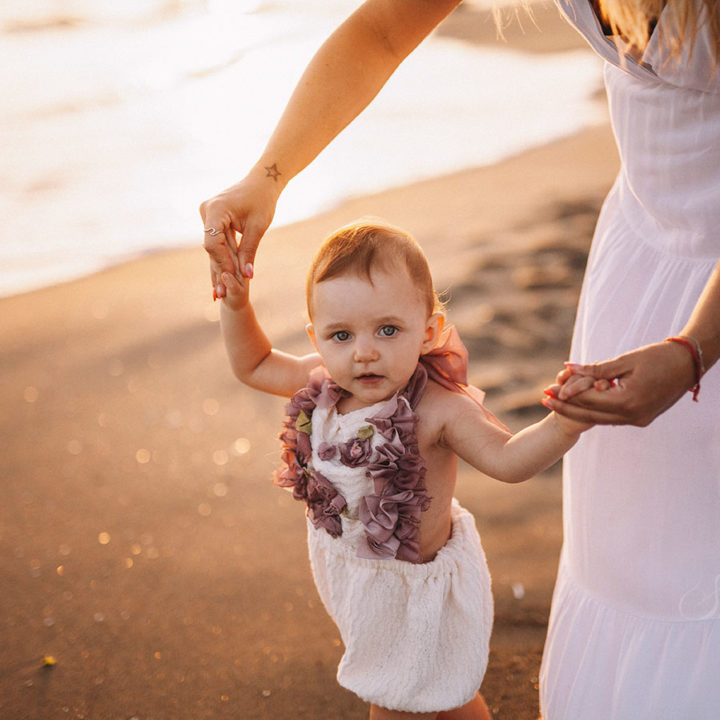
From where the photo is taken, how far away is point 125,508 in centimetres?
330

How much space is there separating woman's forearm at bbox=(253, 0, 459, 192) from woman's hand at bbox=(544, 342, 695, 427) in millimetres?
787

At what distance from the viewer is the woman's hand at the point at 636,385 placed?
1.34 m

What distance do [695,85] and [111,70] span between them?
705cm

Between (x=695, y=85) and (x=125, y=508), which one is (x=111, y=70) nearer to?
(x=125, y=508)

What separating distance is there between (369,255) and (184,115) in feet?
18.7

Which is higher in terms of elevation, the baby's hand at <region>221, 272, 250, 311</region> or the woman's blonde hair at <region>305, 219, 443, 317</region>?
the woman's blonde hair at <region>305, 219, 443, 317</region>

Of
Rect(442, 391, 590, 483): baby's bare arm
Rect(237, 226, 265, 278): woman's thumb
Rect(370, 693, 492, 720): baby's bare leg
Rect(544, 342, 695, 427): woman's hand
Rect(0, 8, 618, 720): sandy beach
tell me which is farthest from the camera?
Rect(0, 8, 618, 720): sandy beach

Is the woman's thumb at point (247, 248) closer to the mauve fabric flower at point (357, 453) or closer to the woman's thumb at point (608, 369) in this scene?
the mauve fabric flower at point (357, 453)

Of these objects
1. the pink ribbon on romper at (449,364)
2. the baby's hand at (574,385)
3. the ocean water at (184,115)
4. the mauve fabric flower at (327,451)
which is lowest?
the ocean water at (184,115)

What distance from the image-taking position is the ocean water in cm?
582

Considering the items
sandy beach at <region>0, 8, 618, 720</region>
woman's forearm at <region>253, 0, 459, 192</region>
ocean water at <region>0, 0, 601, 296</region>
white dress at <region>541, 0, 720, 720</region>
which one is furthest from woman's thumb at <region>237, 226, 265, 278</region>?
ocean water at <region>0, 0, 601, 296</region>

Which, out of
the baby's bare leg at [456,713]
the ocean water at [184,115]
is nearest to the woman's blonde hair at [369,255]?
the baby's bare leg at [456,713]

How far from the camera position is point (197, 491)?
134 inches

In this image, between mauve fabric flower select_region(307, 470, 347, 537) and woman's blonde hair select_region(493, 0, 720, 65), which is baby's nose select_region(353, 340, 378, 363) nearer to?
mauve fabric flower select_region(307, 470, 347, 537)
